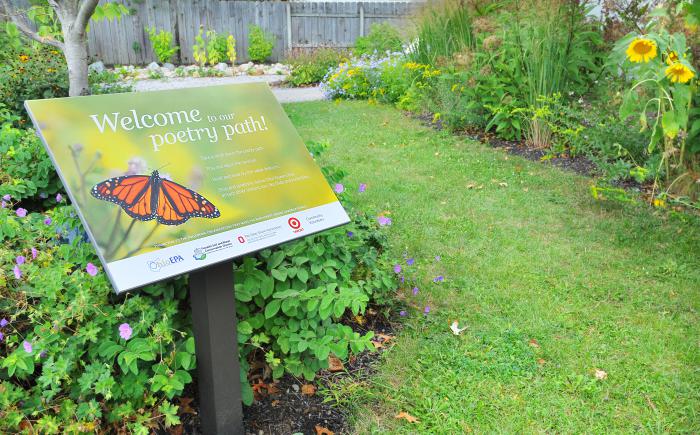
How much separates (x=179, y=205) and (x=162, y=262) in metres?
0.24

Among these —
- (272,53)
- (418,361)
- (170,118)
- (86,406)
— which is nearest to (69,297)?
(86,406)

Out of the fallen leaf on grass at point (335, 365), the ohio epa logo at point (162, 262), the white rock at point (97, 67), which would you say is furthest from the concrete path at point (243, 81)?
the ohio epa logo at point (162, 262)

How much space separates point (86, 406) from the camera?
2074 mm

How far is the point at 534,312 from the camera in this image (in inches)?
134

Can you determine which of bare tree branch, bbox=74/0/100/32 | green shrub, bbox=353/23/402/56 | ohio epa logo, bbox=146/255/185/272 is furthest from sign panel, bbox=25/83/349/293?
green shrub, bbox=353/23/402/56

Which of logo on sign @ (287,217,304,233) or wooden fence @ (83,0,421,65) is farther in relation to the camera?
wooden fence @ (83,0,421,65)

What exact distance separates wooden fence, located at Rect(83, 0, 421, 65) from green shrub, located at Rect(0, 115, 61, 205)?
14.7 metres

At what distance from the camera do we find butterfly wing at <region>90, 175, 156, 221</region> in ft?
6.29

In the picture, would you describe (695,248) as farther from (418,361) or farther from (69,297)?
(69,297)

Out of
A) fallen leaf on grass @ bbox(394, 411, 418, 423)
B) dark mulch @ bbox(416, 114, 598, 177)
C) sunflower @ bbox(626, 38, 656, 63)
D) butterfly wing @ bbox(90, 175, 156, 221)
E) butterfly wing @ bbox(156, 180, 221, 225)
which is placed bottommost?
dark mulch @ bbox(416, 114, 598, 177)

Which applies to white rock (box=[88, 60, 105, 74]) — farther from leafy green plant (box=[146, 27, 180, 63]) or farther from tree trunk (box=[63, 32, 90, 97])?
tree trunk (box=[63, 32, 90, 97])

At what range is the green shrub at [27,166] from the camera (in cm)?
368

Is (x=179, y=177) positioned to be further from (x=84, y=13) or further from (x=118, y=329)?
(x=84, y=13)

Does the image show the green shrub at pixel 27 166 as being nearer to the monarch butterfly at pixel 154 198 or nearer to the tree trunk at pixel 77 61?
the tree trunk at pixel 77 61
